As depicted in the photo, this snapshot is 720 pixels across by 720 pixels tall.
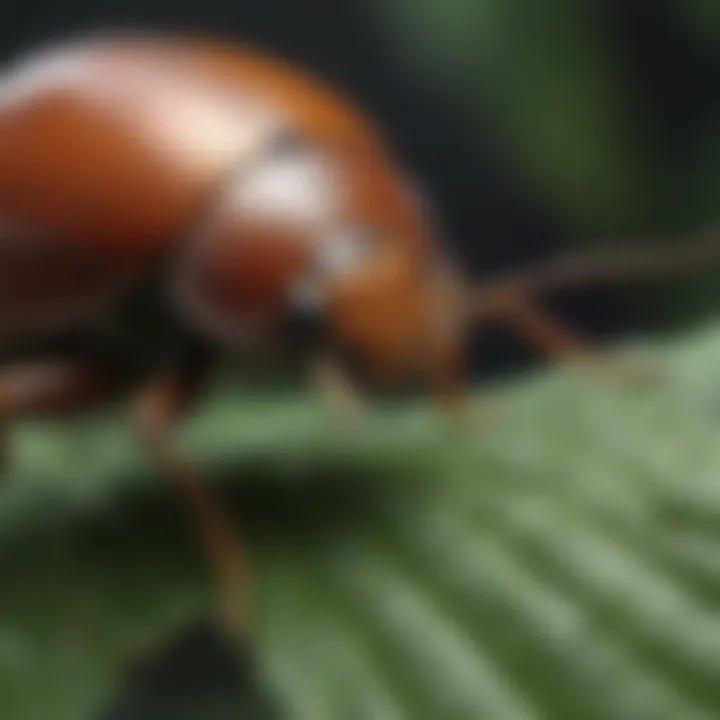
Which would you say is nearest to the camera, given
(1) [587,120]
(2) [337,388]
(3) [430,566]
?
(3) [430,566]

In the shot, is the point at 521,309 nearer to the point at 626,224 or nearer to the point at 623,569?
the point at 623,569

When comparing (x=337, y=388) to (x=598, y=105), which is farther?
(x=598, y=105)

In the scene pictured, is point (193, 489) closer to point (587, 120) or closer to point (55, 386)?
point (55, 386)

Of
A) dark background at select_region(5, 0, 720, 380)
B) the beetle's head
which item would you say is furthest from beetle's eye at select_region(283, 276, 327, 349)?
dark background at select_region(5, 0, 720, 380)

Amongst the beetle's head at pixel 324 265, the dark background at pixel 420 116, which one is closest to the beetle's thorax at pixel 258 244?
the beetle's head at pixel 324 265

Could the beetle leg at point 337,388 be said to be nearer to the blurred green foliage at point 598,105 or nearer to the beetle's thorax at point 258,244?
the beetle's thorax at point 258,244

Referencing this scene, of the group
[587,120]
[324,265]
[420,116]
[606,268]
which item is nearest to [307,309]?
[324,265]
